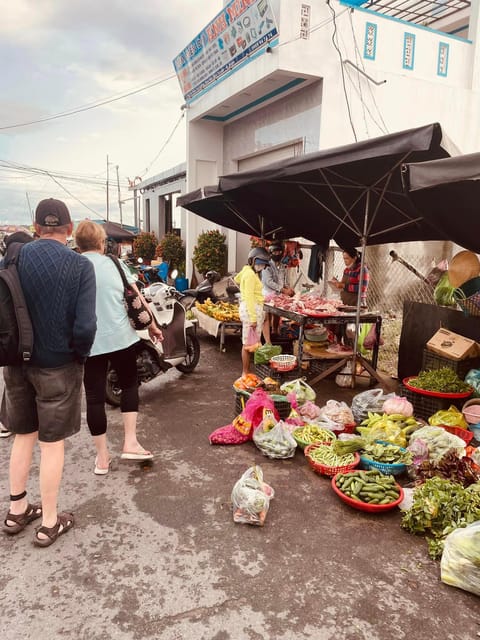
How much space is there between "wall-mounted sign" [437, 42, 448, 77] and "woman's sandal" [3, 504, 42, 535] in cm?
1155

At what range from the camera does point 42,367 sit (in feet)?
8.95

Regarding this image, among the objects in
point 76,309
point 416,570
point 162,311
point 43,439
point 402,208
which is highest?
point 402,208

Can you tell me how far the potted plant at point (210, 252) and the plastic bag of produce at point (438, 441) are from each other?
1041 centimetres

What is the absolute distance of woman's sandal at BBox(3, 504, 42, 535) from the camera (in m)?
2.94

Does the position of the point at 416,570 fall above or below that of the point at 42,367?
below

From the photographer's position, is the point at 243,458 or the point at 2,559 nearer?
the point at 2,559

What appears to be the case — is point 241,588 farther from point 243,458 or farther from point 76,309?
point 76,309

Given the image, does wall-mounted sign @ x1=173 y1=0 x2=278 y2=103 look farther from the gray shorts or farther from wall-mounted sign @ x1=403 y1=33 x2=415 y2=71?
the gray shorts

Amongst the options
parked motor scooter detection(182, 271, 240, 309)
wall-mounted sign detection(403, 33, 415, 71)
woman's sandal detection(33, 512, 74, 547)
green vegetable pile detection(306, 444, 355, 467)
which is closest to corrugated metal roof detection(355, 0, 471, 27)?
wall-mounted sign detection(403, 33, 415, 71)

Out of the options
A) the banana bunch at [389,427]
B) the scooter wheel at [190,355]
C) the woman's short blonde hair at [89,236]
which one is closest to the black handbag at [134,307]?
the woman's short blonde hair at [89,236]

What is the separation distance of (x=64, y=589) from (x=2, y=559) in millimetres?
521

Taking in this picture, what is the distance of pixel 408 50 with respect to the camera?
9.73 metres

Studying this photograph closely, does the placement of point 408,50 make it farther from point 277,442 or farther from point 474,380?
point 277,442

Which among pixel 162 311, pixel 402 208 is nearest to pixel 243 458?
pixel 162 311
